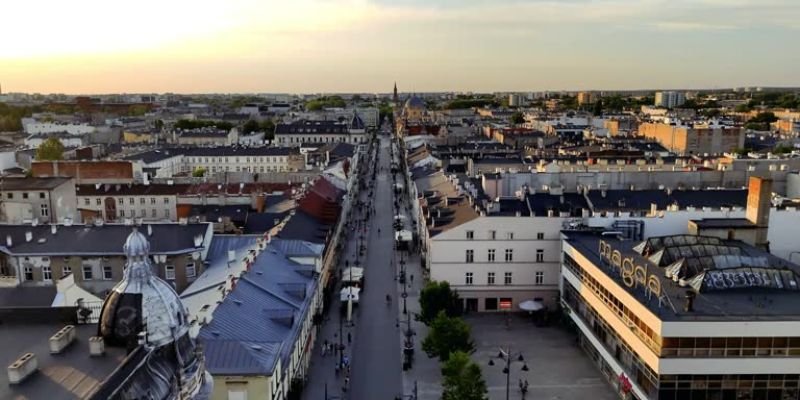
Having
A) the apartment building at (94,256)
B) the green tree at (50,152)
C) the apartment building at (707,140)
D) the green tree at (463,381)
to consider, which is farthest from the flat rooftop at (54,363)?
the apartment building at (707,140)

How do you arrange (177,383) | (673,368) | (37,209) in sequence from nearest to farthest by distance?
(177,383)
(673,368)
(37,209)

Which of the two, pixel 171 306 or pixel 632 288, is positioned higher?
pixel 171 306


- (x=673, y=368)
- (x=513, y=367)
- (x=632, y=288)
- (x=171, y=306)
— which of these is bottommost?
(x=513, y=367)

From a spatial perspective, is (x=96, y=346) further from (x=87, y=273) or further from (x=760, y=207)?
(x=760, y=207)

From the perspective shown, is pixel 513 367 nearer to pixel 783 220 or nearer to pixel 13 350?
pixel 783 220

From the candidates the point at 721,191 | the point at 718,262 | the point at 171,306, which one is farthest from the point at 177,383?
the point at 721,191

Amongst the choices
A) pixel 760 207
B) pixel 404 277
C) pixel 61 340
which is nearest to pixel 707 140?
pixel 760 207
